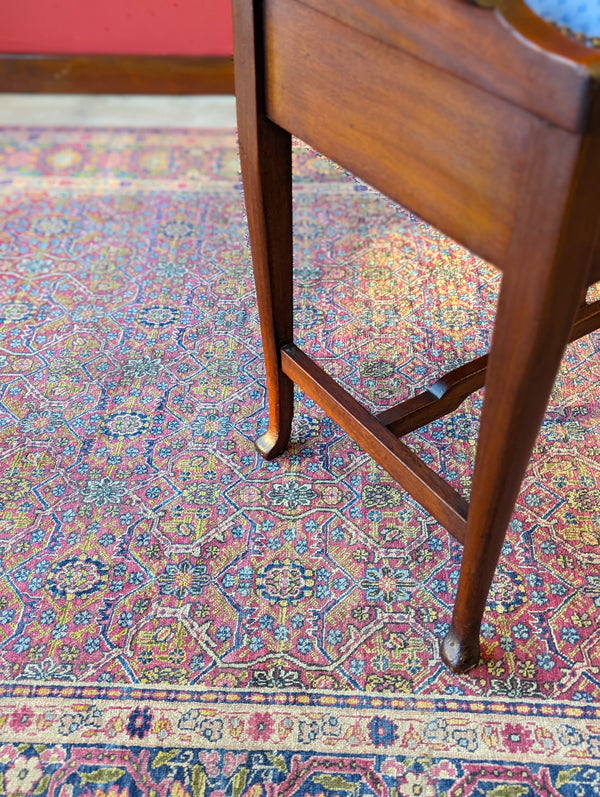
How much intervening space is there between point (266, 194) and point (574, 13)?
56 cm

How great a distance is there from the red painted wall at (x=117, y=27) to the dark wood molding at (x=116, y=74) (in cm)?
4

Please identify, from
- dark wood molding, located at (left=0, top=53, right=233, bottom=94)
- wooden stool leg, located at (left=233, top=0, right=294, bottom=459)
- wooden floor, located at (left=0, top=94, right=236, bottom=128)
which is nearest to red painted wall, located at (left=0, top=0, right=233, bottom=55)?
dark wood molding, located at (left=0, top=53, right=233, bottom=94)

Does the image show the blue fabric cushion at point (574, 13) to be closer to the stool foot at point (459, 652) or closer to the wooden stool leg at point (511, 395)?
the wooden stool leg at point (511, 395)

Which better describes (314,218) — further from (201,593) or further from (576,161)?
(576,161)

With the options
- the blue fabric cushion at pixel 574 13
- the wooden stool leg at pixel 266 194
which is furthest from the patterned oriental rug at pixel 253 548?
the blue fabric cushion at pixel 574 13

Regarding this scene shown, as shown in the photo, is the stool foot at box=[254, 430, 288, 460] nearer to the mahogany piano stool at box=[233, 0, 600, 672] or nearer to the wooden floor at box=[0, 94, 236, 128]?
the mahogany piano stool at box=[233, 0, 600, 672]

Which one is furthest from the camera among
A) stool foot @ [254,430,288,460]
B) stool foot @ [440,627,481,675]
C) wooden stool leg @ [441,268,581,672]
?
stool foot @ [254,430,288,460]

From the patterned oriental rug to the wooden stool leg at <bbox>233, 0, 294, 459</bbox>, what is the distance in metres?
0.31

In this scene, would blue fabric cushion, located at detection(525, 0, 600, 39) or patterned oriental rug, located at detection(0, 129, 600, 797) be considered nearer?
blue fabric cushion, located at detection(525, 0, 600, 39)

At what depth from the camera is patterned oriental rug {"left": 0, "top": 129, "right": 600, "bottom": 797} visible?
1197mm

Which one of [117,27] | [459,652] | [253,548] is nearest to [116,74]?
[117,27]

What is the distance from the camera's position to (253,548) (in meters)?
1.50

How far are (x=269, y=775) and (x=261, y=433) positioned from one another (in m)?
0.77

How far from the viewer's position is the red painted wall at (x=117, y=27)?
3.01m
